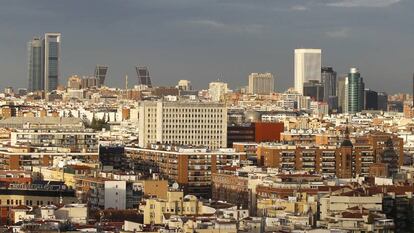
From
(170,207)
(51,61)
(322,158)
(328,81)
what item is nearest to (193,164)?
(322,158)

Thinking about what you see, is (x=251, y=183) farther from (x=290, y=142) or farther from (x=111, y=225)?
(x=290, y=142)

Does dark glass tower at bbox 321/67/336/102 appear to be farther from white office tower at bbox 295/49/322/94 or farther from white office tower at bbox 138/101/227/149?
white office tower at bbox 138/101/227/149

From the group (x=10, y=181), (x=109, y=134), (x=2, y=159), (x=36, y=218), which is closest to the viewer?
(x=36, y=218)

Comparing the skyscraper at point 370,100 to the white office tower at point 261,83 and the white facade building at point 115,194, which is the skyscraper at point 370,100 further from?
the white facade building at point 115,194

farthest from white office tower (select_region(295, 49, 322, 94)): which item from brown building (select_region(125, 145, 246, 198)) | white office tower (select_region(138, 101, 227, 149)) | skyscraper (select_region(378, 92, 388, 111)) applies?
brown building (select_region(125, 145, 246, 198))

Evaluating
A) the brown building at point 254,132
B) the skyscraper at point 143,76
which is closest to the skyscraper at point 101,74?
the skyscraper at point 143,76

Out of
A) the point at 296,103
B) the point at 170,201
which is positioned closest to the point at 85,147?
the point at 170,201
